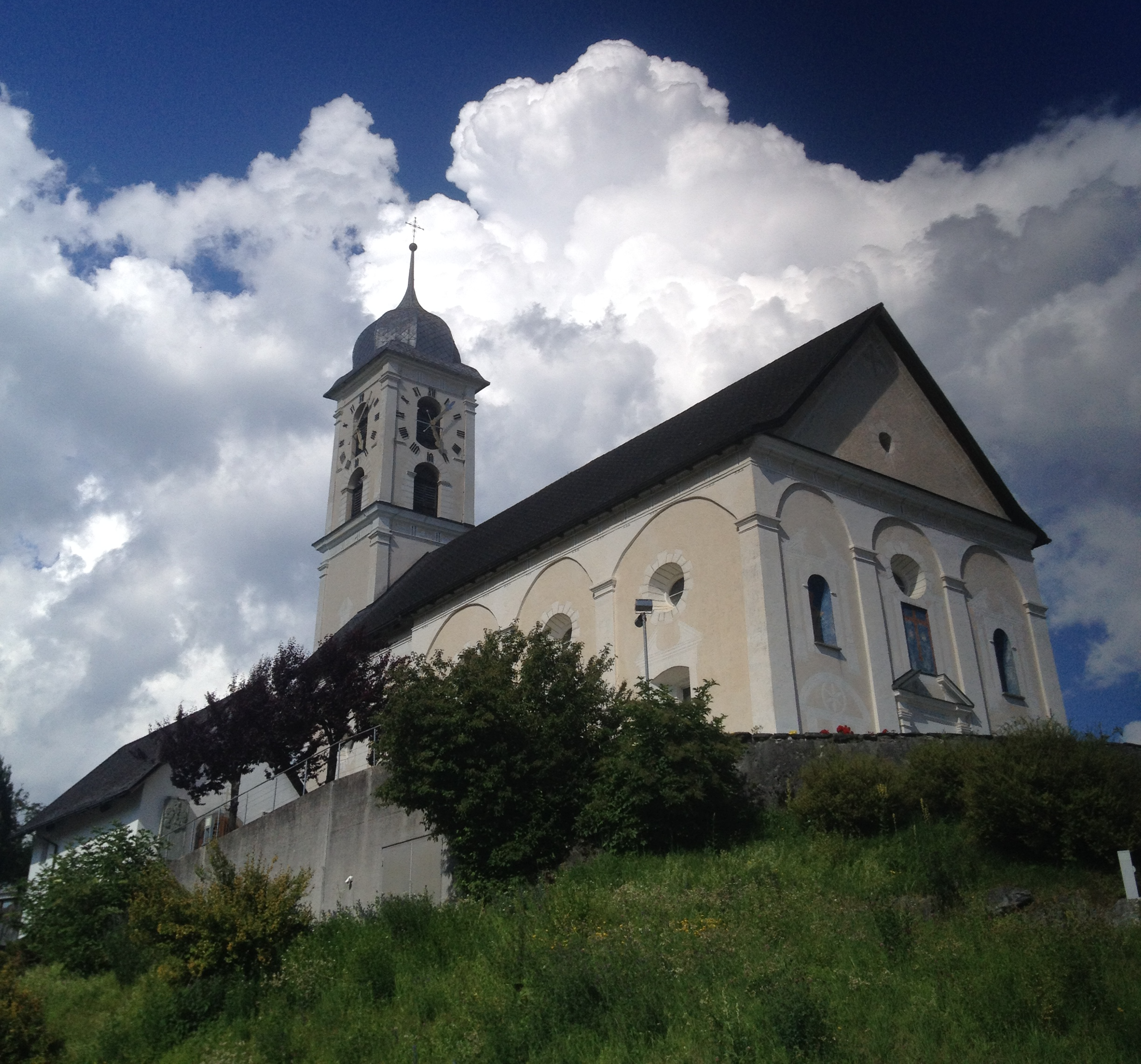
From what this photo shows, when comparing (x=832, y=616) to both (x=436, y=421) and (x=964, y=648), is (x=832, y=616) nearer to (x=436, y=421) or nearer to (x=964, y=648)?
(x=964, y=648)

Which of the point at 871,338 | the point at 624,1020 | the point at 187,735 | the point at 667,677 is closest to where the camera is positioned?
the point at 624,1020

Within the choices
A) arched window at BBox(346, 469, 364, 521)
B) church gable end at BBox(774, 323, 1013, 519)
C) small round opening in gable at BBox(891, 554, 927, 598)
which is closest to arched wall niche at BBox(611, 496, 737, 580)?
church gable end at BBox(774, 323, 1013, 519)

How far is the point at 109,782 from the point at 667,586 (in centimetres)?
2669

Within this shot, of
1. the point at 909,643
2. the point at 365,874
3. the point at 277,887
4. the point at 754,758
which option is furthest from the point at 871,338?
the point at 277,887

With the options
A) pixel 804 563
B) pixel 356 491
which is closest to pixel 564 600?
pixel 804 563

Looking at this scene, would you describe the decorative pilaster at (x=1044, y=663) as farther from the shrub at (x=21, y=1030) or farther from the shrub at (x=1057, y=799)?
the shrub at (x=21, y=1030)

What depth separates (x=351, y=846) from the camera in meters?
24.0

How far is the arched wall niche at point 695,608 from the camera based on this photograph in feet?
83.9

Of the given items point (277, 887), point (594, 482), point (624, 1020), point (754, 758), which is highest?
point (594, 482)

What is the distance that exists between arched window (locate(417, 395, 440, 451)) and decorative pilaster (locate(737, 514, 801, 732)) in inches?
1026

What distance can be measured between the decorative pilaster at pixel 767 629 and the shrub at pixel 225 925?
10.0 meters

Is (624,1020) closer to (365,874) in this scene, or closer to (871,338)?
(365,874)

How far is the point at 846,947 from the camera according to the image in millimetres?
13242

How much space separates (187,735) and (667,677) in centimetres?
1426
